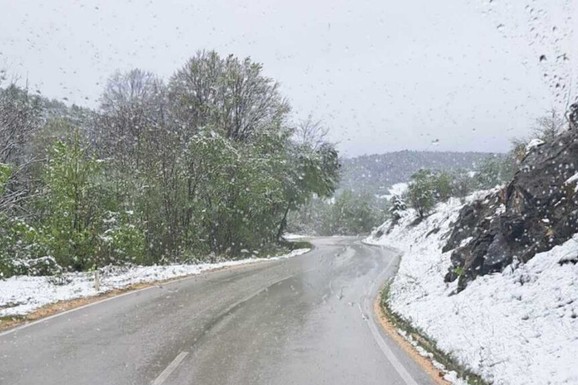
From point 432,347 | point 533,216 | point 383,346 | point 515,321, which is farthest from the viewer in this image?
point 533,216

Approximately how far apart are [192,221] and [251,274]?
8762 millimetres

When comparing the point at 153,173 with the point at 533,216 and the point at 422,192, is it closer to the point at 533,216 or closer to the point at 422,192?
the point at 533,216

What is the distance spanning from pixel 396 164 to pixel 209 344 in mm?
110028

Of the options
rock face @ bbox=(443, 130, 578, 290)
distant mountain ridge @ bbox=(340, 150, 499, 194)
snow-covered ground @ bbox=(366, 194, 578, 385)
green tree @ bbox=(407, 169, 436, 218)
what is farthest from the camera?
distant mountain ridge @ bbox=(340, 150, 499, 194)

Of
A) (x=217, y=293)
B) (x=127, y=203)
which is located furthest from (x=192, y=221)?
(x=217, y=293)

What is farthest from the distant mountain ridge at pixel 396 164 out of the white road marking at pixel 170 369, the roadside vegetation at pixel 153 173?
the white road marking at pixel 170 369

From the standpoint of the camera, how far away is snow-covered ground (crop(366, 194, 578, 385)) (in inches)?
233

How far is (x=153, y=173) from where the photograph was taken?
82.8ft

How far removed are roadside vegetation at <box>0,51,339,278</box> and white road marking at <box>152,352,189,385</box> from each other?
1095cm

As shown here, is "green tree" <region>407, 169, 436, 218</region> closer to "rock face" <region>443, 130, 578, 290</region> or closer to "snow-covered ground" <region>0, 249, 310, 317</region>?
"snow-covered ground" <region>0, 249, 310, 317</region>

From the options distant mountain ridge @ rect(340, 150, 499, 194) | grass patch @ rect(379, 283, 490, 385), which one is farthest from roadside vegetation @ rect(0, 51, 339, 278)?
distant mountain ridge @ rect(340, 150, 499, 194)

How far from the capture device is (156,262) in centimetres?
2536

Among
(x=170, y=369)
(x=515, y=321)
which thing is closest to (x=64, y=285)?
(x=170, y=369)

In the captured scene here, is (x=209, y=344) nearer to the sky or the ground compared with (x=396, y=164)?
nearer to the ground
